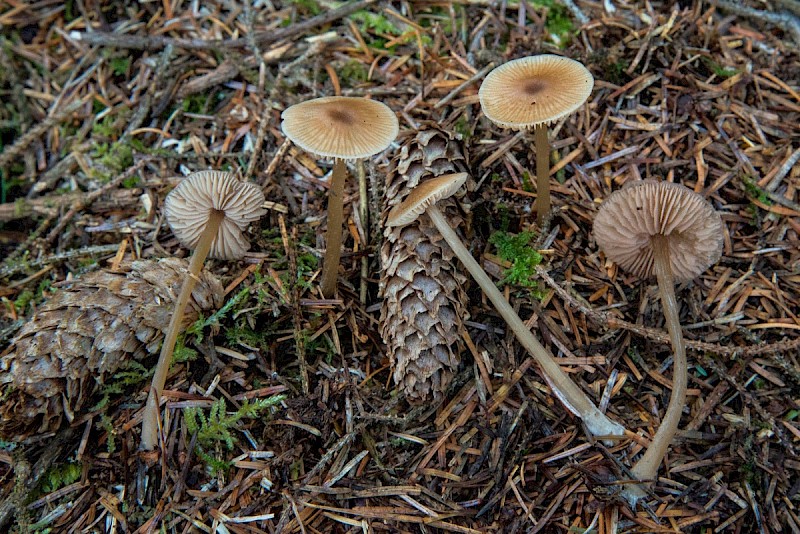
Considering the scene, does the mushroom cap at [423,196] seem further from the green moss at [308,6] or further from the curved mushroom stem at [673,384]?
the green moss at [308,6]

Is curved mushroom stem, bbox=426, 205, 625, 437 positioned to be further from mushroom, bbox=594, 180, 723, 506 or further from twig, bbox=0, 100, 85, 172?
twig, bbox=0, 100, 85, 172

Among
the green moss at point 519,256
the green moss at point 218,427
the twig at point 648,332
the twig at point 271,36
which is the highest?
the twig at point 271,36

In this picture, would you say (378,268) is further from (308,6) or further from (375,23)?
(308,6)

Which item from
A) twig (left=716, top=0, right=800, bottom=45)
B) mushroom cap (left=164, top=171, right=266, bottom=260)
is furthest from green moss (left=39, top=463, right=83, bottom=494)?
twig (left=716, top=0, right=800, bottom=45)

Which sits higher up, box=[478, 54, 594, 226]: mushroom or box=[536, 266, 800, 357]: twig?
box=[478, 54, 594, 226]: mushroom

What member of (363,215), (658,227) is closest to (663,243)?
(658,227)

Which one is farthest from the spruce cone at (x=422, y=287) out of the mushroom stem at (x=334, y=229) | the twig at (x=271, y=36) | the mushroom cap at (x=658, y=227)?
the twig at (x=271, y=36)

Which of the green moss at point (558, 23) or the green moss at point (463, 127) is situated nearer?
the green moss at point (463, 127)

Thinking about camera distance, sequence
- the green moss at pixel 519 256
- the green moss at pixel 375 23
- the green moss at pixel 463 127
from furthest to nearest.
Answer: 1. the green moss at pixel 375 23
2. the green moss at pixel 463 127
3. the green moss at pixel 519 256
